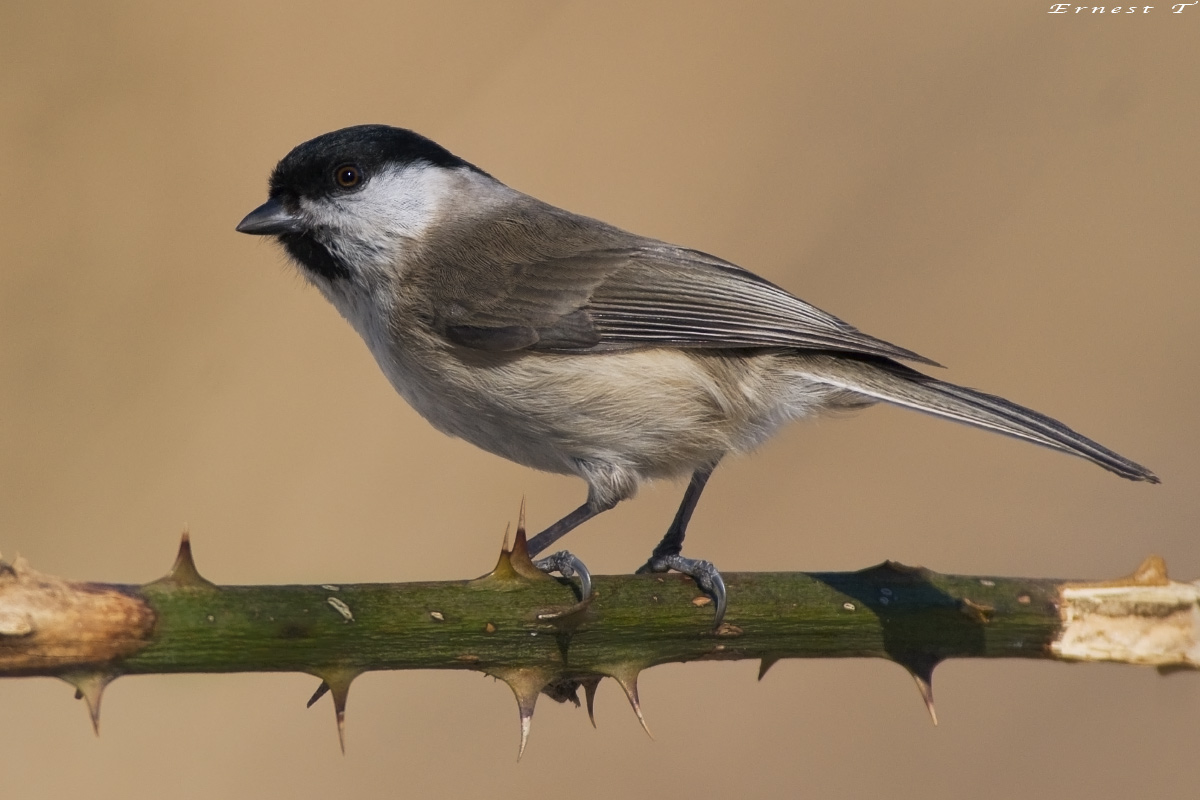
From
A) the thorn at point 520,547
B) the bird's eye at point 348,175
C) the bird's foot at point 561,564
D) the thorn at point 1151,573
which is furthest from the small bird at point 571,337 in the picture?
the thorn at point 520,547

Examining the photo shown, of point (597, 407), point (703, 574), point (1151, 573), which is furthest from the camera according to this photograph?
point (597, 407)

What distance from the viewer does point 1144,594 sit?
5.21 feet

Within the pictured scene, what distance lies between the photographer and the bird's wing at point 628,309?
242 centimetres

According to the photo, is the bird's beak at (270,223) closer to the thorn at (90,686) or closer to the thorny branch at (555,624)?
the thorny branch at (555,624)

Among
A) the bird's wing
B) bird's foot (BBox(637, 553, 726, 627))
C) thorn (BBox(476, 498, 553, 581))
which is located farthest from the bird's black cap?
thorn (BBox(476, 498, 553, 581))

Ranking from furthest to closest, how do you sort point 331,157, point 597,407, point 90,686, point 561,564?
point 331,157 < point 597,407 < point 561,564 < point 90,686

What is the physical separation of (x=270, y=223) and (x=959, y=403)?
1.62 metres

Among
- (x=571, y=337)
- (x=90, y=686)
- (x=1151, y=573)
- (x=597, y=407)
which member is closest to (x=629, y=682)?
(x=90, y=686)

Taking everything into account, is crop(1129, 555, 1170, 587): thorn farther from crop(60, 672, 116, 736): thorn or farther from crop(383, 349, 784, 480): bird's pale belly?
crop(60, 672, 116, 736): thorn

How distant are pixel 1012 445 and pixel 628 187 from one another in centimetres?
141

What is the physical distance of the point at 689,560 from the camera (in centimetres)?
215

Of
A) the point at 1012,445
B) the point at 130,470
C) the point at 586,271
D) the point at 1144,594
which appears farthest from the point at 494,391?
the point at 1012,445

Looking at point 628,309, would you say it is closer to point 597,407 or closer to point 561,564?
point 597,407

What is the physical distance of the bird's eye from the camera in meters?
2.67
